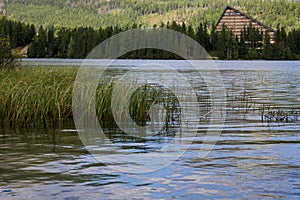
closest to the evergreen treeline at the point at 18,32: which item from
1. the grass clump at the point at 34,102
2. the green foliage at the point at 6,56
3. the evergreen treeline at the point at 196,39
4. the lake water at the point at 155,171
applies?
the evergreen treeline at the point at 196,39

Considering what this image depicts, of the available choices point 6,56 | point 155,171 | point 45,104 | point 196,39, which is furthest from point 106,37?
point 155,171

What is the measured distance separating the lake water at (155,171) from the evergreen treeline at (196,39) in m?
107

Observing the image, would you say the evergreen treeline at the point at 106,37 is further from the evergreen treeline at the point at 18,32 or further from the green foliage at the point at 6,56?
the green foliage at the point at 6,56

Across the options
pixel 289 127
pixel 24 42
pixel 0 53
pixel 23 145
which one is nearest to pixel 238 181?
pixel 23 145

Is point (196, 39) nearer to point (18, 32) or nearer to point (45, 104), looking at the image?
point (18, 32)

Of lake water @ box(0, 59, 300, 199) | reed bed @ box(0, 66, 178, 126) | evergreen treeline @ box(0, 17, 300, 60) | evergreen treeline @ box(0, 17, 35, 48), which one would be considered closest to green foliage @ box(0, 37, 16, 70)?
reed bed @ box(0, 66, 178, 126)

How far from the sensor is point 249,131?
15.4 metres

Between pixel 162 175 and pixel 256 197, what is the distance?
197 cm

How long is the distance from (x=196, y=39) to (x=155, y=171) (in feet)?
447

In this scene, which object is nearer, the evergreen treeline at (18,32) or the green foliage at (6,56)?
the green foliage at (6,56)

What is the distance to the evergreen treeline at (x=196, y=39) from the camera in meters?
123

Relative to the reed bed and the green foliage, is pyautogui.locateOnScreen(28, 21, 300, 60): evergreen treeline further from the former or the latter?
the reed bed

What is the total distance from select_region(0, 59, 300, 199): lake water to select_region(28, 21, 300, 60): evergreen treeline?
107 metres

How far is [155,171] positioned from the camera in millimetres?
10141
